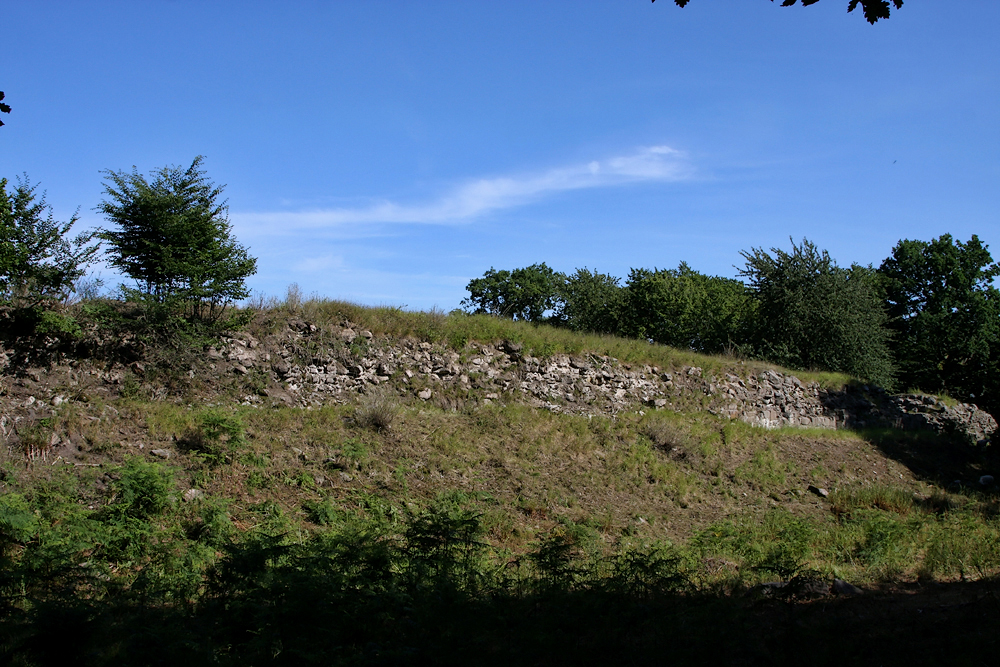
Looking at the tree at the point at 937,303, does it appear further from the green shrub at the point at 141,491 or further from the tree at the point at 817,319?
the green shrub at the point at 141,491

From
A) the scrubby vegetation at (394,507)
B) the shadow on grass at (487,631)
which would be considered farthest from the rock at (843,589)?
the shadow on grass at (487,631)

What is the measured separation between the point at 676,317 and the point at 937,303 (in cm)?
2166

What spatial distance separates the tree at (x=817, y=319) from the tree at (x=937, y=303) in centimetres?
816

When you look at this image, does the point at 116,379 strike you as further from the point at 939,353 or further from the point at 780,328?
the point at 939,353

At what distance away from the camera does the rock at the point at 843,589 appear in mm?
7389

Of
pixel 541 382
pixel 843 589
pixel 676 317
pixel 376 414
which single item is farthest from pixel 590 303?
pixel 843 589

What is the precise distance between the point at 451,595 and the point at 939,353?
124 feet

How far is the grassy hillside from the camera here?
559 cm

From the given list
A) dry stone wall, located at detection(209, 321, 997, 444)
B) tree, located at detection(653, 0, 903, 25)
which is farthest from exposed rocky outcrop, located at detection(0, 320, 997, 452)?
tree, located at detection(653, 0, 903, 25)

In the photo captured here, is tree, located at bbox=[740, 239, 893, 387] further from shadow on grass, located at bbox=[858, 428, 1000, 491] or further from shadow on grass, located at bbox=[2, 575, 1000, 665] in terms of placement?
shadow on grass, located at bbox=[2, 575, 1000, 665]

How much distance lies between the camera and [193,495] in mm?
9031

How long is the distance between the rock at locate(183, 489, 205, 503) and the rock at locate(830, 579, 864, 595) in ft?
27.7

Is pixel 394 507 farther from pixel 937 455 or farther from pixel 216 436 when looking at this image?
pixel 937 455

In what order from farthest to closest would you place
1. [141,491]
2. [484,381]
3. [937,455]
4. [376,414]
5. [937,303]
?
[937,303] < [937,455] < [484,381] < [376,414] < [141,491]
